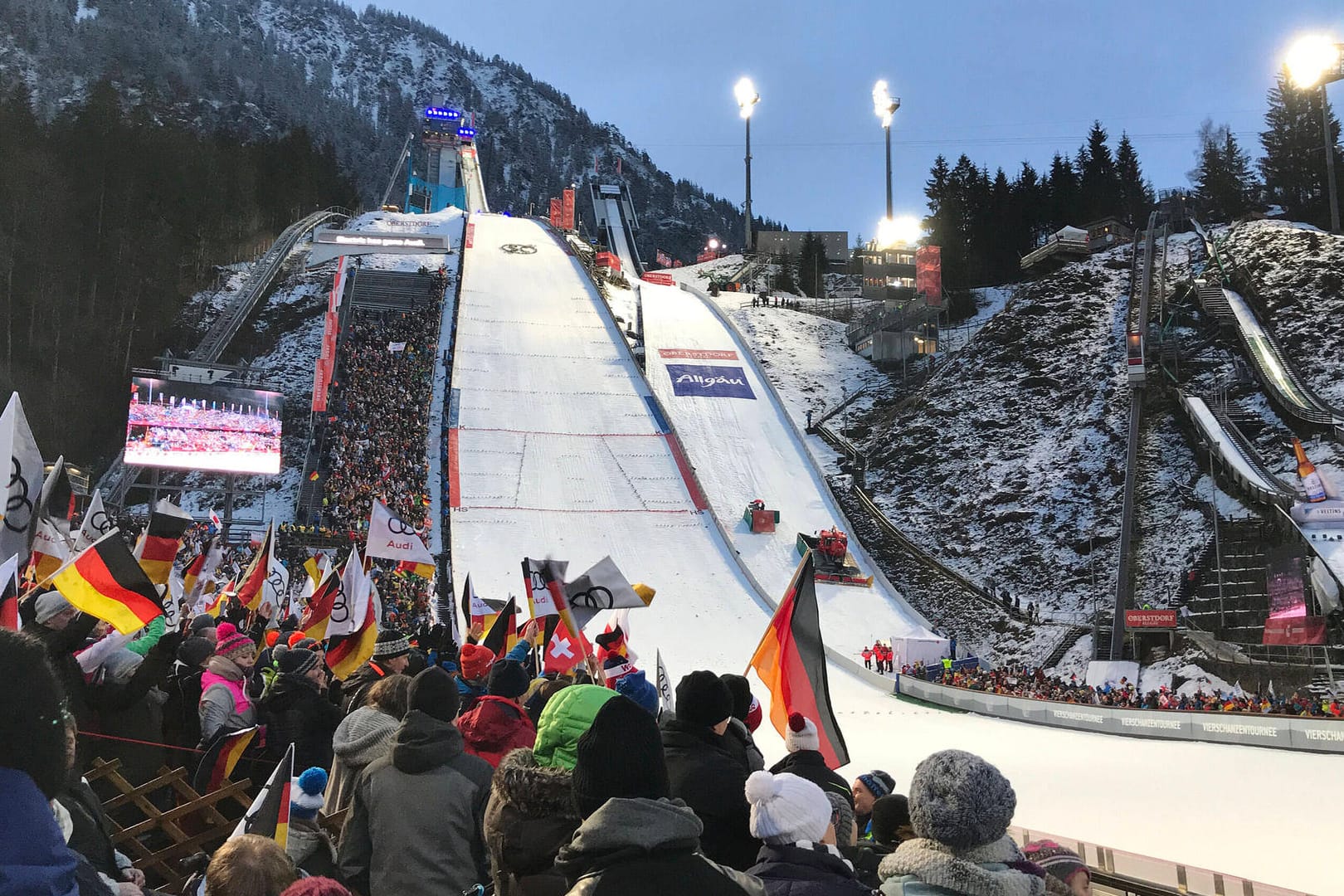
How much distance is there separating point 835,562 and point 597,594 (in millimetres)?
14294

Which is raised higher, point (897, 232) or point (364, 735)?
point (897, 232)

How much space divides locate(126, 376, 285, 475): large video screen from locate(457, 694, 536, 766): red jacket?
863 inches

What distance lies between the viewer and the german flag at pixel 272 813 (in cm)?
334

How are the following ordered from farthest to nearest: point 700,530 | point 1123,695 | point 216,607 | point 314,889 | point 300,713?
point 700,530
point 1123,695
point 216,607
point 300,713
point 314,889

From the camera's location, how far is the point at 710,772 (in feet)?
10.6

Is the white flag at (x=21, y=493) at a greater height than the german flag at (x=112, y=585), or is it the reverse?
the white flag at (x=21, y=493)

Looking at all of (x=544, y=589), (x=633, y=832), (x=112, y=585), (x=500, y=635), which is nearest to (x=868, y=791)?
(x=633, y=832)

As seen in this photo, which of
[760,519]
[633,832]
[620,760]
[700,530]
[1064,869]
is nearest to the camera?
[633,832]

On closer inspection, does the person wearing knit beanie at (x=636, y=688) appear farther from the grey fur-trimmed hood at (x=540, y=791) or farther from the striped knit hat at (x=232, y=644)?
the striped knit hat at (x=232, y=644)

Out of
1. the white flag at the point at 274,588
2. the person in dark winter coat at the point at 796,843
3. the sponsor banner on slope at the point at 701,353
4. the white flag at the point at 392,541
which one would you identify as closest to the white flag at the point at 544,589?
the white flag at the point at 392,541

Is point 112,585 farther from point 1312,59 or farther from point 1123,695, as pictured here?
point 1312,59

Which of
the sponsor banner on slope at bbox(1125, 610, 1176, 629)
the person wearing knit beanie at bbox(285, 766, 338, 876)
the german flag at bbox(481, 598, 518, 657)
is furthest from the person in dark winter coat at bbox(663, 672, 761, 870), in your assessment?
the sponsor banner on slope at bbox(1125, 610, 1176, 629)

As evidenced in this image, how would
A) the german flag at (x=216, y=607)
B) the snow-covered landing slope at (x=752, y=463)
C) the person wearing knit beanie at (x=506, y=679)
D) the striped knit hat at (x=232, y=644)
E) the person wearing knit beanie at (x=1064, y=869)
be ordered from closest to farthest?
the person wearing knit beanie at (x=1064, y=869) < the person wearing knit beanie at (x=506, y=679) < the striped knit hat at (x=232, y=644) < the german flag at (x=216, y=607) < the snow-covered landing slope at (x=752, y=463)

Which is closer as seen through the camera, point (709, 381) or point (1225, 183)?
point (709, 381)
